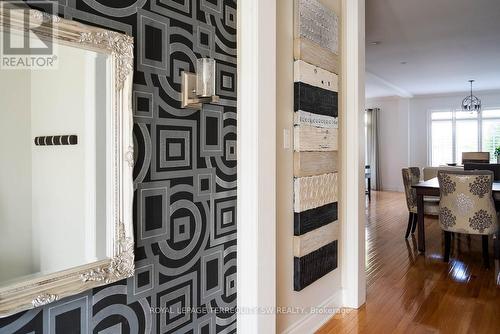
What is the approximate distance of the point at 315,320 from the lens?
8.30 feet

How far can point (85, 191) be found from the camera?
1.23 meters

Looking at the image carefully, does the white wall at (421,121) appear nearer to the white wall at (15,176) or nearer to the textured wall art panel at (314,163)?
the textured wall art panel at (314,163)

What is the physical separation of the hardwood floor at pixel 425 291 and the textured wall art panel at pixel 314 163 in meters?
1.09

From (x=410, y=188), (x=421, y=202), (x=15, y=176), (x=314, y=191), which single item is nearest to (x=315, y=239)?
(x=314, y=191)

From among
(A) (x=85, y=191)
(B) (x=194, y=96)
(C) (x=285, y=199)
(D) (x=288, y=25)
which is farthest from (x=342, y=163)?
(A) (x=85, y=191)

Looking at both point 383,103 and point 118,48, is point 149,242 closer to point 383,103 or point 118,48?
point 118,48

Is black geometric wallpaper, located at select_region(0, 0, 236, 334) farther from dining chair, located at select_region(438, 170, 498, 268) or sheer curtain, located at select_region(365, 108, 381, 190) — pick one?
sheer curtain, located at select_region(365, 108, 381, 190)

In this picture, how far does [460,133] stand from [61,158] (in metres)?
10.8

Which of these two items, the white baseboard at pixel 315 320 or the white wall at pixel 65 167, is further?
the white baseboard at pixel 315 320

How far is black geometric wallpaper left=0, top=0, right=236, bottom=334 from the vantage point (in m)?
1.26

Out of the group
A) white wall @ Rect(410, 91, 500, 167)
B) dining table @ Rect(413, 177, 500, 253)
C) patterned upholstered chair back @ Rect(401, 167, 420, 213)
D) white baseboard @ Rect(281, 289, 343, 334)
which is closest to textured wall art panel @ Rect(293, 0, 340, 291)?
white baseboard @ Rect(281, 289, 343, 334)

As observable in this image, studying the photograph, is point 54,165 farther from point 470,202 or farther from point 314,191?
point 470,202

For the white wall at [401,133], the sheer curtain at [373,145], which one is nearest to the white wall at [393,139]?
the white wall at [401,133]

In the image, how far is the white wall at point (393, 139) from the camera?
10.6 meters
